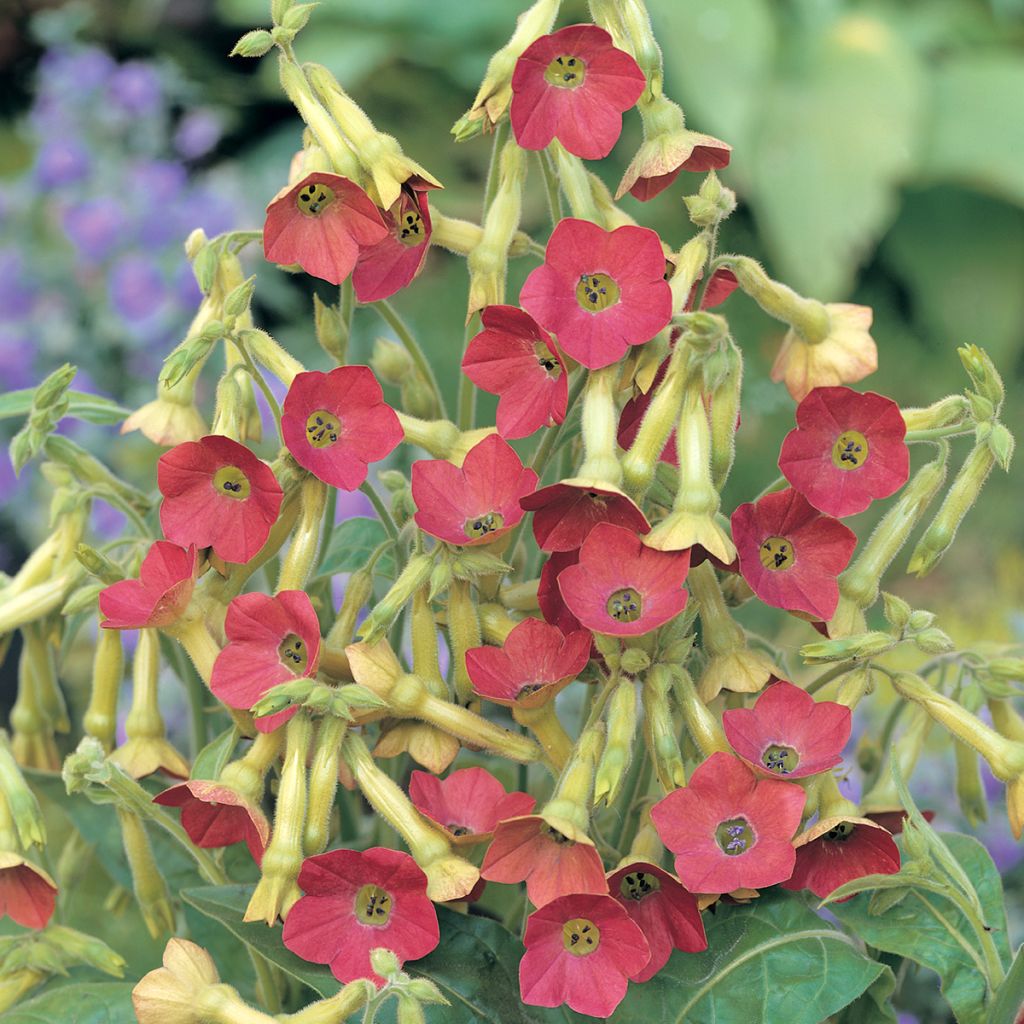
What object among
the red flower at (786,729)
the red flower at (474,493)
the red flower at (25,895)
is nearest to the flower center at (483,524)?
the red flower at (474,493)

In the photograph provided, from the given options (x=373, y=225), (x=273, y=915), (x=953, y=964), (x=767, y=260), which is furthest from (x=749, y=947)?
(x=767, y=260)

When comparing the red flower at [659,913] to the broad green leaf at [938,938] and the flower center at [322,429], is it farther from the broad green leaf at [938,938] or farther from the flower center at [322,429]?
the flower center at [322,429]

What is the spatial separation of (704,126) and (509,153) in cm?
182

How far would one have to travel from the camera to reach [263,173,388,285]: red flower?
50 cm

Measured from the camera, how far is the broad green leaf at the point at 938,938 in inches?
20.4

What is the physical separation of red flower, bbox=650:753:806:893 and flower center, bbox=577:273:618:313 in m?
0.16

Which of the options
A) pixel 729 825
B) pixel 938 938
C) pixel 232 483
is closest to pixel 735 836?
pixel 729 825

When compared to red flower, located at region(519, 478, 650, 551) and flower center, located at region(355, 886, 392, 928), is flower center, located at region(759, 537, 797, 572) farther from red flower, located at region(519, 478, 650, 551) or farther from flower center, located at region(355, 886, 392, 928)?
flower center, located at region(355, 886, 392, 928)

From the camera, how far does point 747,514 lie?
1.61 feet

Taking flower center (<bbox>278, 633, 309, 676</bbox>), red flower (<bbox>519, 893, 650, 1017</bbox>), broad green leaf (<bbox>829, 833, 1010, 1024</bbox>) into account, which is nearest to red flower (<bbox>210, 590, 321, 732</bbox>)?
flower center (<bbox>278, 633, 309, 676</bbox>)

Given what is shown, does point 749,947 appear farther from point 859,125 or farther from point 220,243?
point 859,125

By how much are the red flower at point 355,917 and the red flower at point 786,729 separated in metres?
0.12

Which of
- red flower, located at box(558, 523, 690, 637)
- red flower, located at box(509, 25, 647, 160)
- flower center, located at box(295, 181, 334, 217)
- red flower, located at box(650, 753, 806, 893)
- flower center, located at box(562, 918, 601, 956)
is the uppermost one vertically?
red flower, located at box(509, 25, 647, 160)

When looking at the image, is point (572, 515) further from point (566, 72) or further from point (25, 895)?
point (25, 895)
